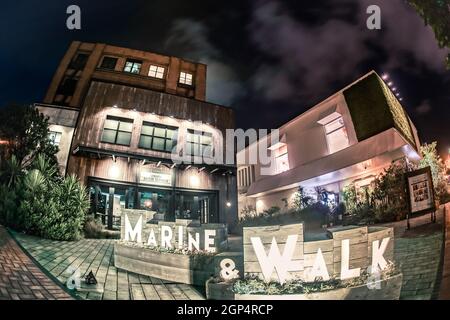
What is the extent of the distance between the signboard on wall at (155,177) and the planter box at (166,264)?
379cm

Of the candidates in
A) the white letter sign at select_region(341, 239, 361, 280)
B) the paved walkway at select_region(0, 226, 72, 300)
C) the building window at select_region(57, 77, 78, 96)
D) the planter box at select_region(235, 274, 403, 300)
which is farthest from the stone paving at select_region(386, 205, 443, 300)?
the building window at select_region(57, 77, 78, 96)

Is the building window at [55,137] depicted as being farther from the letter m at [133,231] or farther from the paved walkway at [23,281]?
the letter m at [133,231]

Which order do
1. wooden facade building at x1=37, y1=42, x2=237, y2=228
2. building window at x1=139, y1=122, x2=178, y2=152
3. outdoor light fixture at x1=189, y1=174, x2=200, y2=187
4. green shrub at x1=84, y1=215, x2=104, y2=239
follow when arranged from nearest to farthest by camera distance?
green shrub at x1=84, y1=215, x2=104, y2=239, wooden facade building at x1=37, y1=42, x2=237, y2=228, outdoor light fixture at x1=189, y1=174, x2=200, y2=187, building window at x1=139, y1=122, x2=178, y2=152

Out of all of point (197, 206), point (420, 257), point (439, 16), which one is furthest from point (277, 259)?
point (197, 206)

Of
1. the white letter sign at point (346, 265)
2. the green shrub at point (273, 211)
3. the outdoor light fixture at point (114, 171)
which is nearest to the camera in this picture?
the white letter sign at point (346, 265)

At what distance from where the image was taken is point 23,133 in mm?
7578

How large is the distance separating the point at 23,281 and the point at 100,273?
54.9 inches

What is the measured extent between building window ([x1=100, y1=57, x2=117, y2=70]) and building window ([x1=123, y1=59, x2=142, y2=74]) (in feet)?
2.33

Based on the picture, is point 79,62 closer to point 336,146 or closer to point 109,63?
point 109,63

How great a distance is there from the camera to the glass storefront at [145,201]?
8.73m

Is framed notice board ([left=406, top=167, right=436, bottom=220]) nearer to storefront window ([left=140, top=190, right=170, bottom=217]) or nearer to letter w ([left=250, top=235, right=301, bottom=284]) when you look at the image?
letter w ([left=250, top=235, right=301, bottom=284])

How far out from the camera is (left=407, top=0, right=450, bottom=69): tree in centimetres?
432

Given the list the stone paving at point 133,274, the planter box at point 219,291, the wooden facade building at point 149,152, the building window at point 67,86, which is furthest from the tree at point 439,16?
the building window at point 67,86

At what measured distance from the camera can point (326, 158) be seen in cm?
1220
